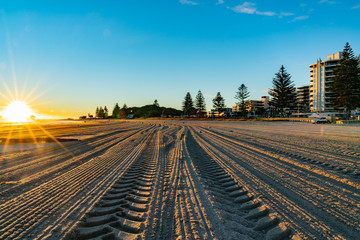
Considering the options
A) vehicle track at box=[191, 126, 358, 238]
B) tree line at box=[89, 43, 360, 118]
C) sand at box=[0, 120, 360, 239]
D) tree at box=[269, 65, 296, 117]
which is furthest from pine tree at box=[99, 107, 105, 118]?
vehicle track at box=[191, 126, 358, 238]

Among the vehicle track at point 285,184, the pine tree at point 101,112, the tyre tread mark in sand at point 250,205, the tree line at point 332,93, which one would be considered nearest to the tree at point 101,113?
the pine tree at point 101,112

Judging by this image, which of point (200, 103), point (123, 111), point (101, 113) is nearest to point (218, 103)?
point (200, 103)

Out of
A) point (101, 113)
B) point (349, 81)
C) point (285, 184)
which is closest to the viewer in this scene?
A: point (285, 184)

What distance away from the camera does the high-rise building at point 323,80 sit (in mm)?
71938

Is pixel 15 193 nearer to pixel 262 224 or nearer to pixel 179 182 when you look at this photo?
pixel 179 182

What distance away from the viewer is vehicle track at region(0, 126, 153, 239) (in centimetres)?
232

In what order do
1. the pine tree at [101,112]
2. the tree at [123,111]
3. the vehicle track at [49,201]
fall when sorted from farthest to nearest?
the pine tree at [101,112]
the tree at [123,111]
the vehicle track at [49,201]

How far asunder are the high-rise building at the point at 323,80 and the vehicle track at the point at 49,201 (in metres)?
89.2

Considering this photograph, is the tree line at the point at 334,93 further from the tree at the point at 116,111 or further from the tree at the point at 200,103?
the tree at the point at 116,111

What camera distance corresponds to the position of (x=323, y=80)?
241 feet

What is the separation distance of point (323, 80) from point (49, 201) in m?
96.5

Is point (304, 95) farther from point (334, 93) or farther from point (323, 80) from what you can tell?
point (334, 93)

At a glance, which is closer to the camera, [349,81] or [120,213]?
[120,213]

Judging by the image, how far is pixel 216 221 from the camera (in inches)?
94.3
